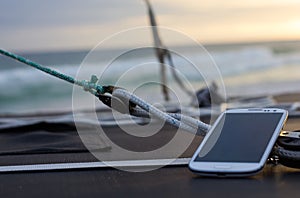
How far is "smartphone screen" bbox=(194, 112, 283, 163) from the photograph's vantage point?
122 cm

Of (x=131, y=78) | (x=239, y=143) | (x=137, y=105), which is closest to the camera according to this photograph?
(x=239, y=143)

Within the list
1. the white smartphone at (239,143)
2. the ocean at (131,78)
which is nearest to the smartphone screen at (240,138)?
the white smartphone at (239,143)

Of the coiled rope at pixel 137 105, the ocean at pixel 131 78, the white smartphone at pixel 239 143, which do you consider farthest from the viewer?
the ocean at pixel 131 78

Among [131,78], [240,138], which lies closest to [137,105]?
[240,138]

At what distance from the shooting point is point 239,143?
1.27 m

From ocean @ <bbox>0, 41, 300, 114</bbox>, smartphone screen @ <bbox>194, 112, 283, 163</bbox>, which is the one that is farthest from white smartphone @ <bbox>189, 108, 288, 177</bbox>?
ocean @ <bbox>0, 41, 300, 114</bbox>

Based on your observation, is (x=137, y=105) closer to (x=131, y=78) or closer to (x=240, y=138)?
(x=240, y=138)

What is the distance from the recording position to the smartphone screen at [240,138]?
1222 millimetres

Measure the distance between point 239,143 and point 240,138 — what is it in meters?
0.02

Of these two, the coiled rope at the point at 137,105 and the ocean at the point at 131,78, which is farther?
the ocean at the point at 131,78

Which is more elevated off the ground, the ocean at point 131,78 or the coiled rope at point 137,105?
the coiled rope at point 137,105

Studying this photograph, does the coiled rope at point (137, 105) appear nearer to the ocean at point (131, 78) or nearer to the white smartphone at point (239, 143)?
the white smartphone at point (239, 143)

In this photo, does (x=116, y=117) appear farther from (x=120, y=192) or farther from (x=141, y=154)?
(x=120, y=192)

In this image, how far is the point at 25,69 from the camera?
11586mm
